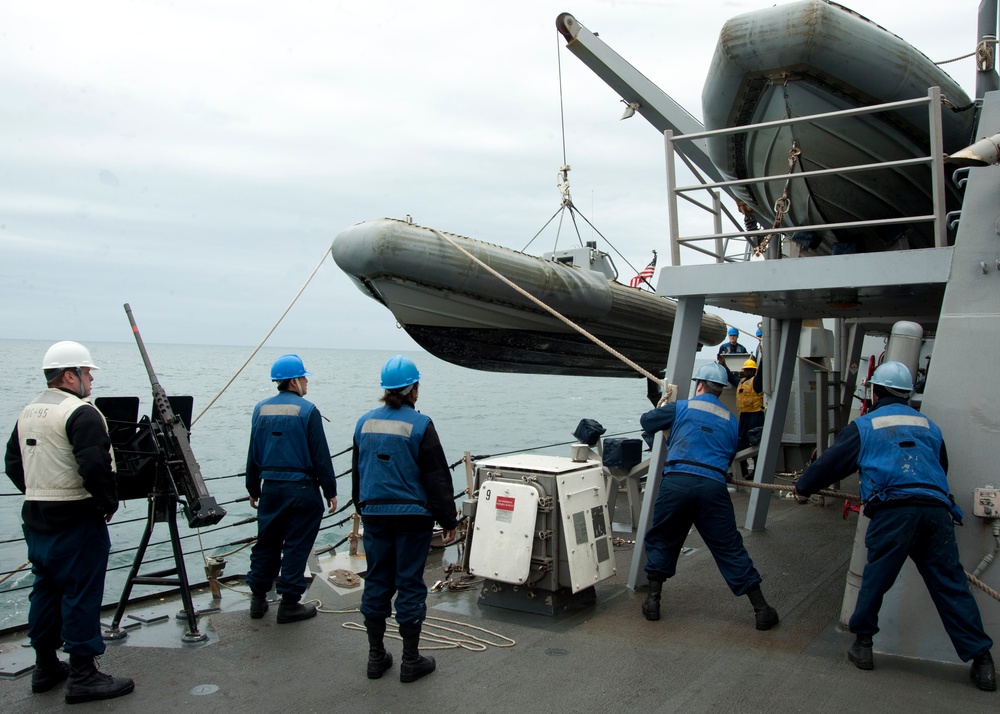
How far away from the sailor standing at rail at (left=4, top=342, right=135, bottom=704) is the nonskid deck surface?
0.54 ft

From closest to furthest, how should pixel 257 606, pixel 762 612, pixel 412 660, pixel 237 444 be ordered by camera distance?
1. pixel 412 660
2. pixel 762 612
3. pixel 257 606
4. pixel 237 444

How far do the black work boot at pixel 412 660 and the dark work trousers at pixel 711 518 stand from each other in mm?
1668

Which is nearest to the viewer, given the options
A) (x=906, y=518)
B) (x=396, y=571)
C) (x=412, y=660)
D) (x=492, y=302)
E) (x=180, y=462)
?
(x=906, y=518)

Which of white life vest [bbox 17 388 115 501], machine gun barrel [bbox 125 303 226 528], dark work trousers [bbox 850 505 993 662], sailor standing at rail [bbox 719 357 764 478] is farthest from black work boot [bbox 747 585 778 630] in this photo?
sailor standing at rail [bbox 719 357 764 478]

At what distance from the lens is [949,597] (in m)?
3.76

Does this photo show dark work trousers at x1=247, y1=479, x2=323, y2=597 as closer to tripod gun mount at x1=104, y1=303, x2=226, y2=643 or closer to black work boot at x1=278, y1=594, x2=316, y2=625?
black work boot at x1=278, y1=594, x2=316, y2=625

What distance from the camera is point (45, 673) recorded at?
12.6 feet

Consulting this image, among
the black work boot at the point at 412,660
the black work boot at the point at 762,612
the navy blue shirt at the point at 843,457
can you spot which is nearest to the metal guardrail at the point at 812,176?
the navy blue shirt at the point at 843,457

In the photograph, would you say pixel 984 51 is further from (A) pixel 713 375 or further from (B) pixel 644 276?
(B) pixel 644 276

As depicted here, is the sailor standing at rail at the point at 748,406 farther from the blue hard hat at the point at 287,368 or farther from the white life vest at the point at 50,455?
the white life vest at the point at 50,455

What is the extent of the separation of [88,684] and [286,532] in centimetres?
143

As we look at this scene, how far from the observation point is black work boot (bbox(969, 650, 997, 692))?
366 cm

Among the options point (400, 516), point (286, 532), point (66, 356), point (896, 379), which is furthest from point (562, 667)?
point (66, 356)

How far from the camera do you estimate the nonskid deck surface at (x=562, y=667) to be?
361 centimetres
